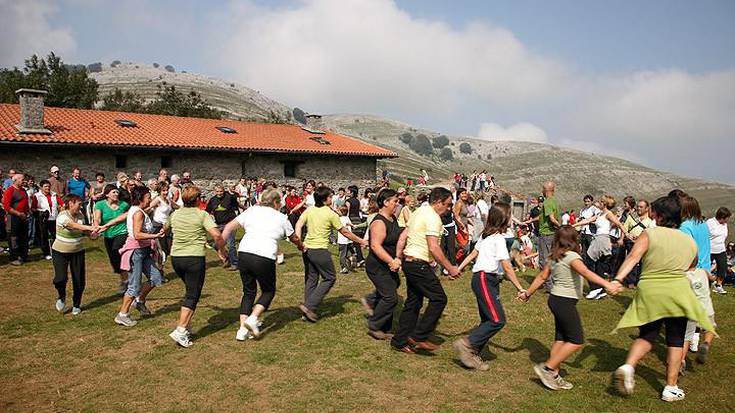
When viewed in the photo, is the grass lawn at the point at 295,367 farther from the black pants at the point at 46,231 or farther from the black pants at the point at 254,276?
the black pants at the point at 46,231

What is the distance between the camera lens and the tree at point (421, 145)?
162275 mm

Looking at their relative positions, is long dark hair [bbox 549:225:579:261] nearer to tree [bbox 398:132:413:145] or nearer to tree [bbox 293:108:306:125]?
tree [bbox 293:108:306:125]

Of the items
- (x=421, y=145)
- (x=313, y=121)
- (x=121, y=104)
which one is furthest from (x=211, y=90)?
(x=313, y=121)

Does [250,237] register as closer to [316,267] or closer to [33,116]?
[316,267]

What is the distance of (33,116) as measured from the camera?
19.4 metres

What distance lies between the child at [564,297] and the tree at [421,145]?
156 m

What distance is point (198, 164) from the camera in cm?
2323

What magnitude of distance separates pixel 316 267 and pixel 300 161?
65.6ft

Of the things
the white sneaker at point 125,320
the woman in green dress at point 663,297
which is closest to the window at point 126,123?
the white sneaker at point 125,320

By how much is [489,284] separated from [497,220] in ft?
2.55

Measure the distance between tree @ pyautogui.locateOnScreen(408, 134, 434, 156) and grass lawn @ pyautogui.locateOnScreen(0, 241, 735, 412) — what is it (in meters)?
154

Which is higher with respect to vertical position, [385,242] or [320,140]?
[320,140]

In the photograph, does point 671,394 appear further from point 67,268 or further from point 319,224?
point 67,268

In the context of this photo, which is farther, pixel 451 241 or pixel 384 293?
pixel 451 241
